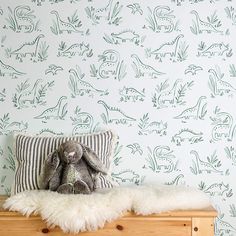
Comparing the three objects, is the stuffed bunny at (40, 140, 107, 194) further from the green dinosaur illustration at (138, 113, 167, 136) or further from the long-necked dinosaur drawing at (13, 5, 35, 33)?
the long-necked dinosaur drawing at (13, 5, 35, 33)

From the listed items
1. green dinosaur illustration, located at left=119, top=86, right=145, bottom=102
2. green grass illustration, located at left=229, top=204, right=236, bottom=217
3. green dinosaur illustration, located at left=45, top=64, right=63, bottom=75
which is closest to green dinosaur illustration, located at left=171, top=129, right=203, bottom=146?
green dinosaur illustration, located at left=119, top=86, right=145, bottom=102

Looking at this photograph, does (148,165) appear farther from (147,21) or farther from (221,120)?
(147,21)

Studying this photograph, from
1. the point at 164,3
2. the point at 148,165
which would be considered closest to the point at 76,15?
the point at 164,3

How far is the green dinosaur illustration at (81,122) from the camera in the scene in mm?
2166

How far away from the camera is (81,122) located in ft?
7.12

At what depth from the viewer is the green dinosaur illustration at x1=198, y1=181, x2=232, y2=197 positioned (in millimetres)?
2143

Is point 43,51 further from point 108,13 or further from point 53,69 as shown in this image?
point 108,13

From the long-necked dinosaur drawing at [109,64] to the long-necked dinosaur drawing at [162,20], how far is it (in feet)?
0.89

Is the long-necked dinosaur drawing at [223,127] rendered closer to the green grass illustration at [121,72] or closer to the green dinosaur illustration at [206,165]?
the green dinosaur illustration at [206,165]

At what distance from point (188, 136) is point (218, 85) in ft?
1.05

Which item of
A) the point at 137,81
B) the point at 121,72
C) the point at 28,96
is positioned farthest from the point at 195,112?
the point at 28,96

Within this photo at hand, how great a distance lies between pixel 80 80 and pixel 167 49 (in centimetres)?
50

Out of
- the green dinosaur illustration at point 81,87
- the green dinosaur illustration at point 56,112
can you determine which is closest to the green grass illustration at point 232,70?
the green dinosaur illustration at point 81,87

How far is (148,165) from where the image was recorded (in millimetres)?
2162
